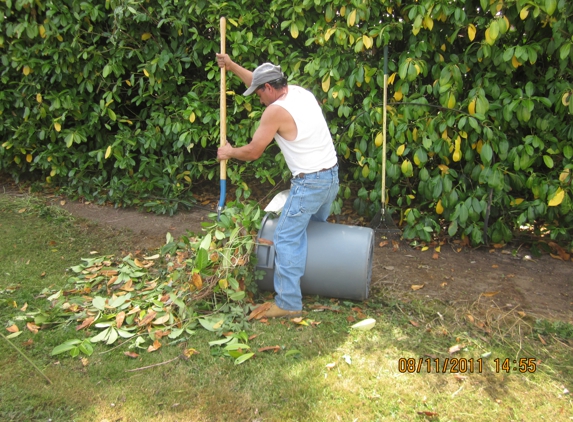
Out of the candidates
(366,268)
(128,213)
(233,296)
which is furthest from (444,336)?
(128,213)

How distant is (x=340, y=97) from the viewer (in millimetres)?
4309

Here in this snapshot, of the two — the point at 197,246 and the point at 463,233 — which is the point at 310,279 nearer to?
the point at 197,246

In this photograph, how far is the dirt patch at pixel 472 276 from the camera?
3604 mm

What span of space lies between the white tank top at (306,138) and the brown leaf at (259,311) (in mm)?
919

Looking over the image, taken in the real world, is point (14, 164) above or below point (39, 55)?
below

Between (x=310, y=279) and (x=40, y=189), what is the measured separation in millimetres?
4358

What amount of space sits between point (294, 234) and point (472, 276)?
5.43 ft

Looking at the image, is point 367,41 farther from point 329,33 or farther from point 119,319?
point 119,319

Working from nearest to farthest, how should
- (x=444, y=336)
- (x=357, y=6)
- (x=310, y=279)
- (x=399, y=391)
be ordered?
(x=399, y=391) → (x=444, y=336) → (x=310, y=279) → (x=357, y=6)

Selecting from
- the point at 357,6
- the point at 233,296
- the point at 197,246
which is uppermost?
the point at 357,6

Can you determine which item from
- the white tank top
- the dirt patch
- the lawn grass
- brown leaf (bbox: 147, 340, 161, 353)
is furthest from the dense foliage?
brown leaf (bbox: 147, 340, 161, 353)

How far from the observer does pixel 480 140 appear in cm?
416

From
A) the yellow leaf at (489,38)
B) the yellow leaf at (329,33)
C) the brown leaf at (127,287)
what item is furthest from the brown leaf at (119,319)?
the yellow leaf at (489,38)

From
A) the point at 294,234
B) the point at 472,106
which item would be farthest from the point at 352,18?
the point at 294,234
